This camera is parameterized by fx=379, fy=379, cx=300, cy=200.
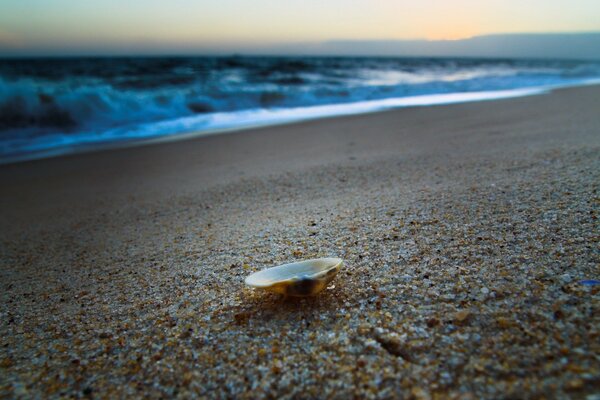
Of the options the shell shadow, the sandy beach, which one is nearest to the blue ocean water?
the sandy beach

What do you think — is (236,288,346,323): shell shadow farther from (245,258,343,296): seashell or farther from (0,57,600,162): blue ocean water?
(0,57,600,162): blue ocean water

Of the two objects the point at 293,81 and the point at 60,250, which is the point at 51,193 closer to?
the point at 60,250

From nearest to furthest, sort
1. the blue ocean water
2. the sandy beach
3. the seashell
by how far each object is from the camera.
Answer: the sandy beach
the seashell
the blue ocean water

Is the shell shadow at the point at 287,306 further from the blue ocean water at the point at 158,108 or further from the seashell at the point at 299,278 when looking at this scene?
the blue ocean water at the point at 158,108

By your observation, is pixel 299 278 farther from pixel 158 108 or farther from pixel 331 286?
pixel 158 108

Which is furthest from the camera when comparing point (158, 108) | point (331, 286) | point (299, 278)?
point (158, 108)

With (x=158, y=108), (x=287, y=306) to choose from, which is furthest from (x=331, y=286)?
(x=158, y=108)
